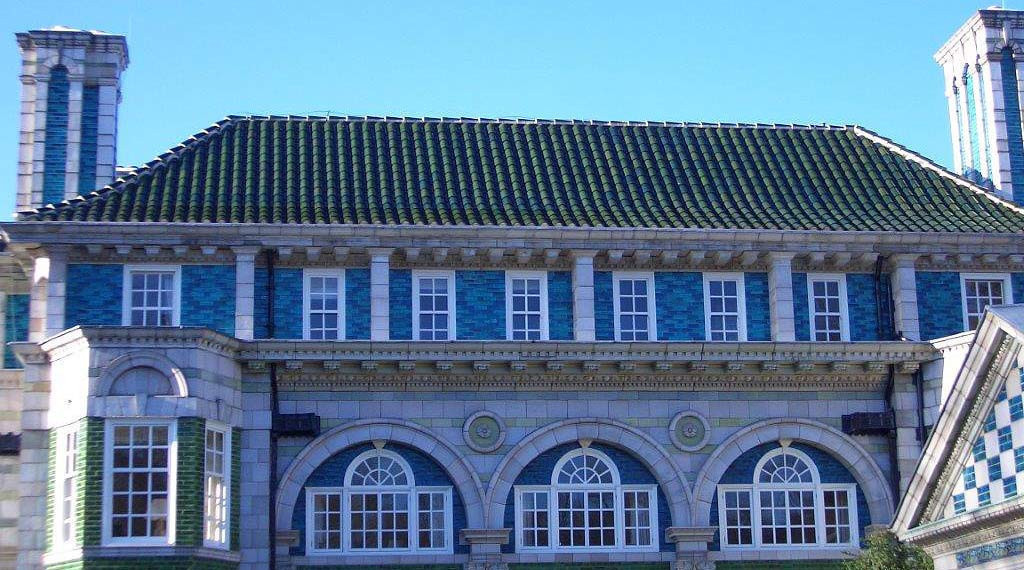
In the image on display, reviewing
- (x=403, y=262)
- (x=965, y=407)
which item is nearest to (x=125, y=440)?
(x=403, y=262)

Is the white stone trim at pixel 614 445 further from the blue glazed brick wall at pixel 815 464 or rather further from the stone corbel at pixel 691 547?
the blue glazed brick wall at pixel 815 464

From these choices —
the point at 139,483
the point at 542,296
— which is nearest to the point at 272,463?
the point at 139,483

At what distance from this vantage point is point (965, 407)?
22344mm

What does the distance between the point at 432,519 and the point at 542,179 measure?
26.4ft

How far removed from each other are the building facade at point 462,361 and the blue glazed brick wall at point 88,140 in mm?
93

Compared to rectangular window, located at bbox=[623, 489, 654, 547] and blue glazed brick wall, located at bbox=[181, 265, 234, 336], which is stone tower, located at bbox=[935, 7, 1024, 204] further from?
blue glazed brick wall, located at bbox=[181, 265, 234, 336]

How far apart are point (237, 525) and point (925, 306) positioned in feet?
47.2

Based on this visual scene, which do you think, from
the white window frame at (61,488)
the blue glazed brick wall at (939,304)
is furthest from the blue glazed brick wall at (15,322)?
the blue glazed brick wall at (939,304)

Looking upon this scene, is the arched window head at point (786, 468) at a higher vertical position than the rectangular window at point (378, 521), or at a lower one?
higher

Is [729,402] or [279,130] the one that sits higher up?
[279,130]

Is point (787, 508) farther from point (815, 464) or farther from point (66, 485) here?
point (66, 485)

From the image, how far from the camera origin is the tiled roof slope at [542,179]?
3431 centimetres

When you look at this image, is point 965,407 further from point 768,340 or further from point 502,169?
point 502,169

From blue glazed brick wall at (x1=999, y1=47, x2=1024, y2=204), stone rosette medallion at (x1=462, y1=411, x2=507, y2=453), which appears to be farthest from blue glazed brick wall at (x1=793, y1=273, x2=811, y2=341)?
blue glazed brick wall at (x1=999, y1=47, x2=1024, y2=204)
